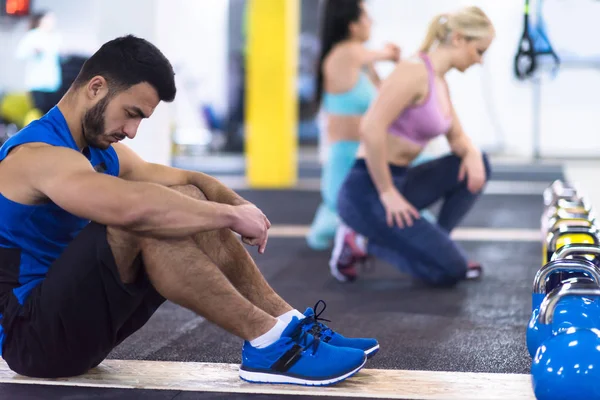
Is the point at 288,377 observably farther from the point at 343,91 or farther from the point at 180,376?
the point at 343,91

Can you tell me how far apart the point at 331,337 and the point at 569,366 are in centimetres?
64

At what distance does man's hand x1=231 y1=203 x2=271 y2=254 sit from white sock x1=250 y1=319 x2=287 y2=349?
0.21 m

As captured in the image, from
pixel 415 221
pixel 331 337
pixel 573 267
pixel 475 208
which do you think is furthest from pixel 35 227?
pixel 475 208

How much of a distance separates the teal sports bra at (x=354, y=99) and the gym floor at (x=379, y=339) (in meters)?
0.81

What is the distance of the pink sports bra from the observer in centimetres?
356

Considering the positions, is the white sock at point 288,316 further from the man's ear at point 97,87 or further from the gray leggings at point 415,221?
the gray leggings at point 415,221

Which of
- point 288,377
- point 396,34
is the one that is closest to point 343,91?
point 288,377

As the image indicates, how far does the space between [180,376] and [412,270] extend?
64.0 inches

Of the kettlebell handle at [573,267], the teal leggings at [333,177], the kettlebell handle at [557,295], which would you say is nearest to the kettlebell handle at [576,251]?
the kettlebell handle at [573,267]

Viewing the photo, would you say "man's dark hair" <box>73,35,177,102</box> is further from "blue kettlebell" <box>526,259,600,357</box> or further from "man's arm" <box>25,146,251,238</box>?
"blue kettlebell" <box>526,259,600,357</box>

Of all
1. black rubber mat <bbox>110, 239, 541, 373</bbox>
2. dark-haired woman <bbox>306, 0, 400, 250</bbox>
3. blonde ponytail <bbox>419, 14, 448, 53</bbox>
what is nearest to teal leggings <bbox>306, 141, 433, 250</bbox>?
dark-haired woman <bbox>306, 0, 400, 250</bbox>

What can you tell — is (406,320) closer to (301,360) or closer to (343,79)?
(301,360)

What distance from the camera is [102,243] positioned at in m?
1.92

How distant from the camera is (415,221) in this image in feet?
11.9
